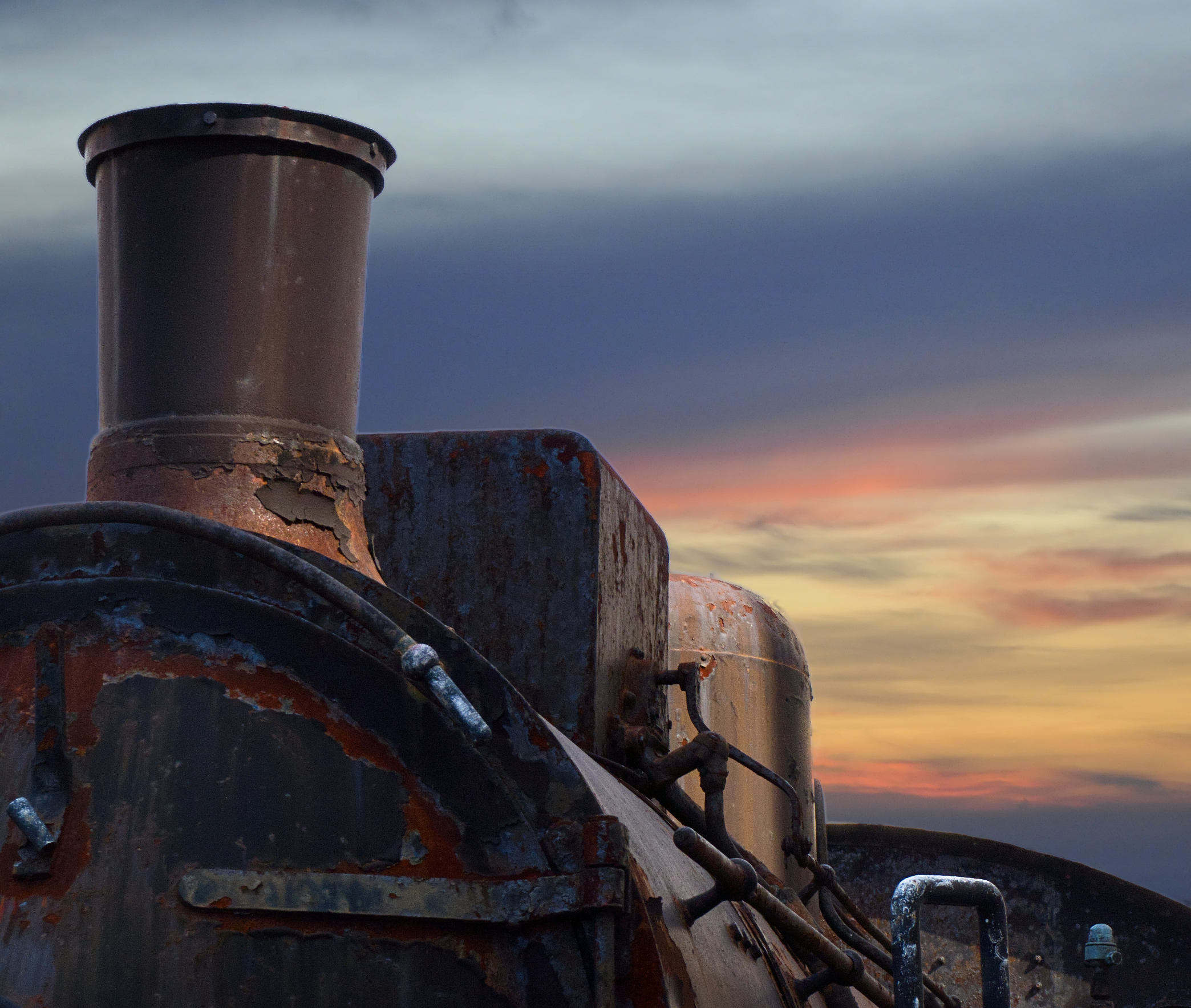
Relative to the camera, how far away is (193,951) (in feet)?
6.75

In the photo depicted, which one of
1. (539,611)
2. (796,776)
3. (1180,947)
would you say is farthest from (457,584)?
(1180,947)

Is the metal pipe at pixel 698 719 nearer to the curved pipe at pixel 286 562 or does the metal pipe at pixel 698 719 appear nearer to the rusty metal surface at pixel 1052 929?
the curved pipe at pixel 286 562

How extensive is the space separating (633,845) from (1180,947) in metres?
5.88

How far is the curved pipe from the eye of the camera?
7.04 feet

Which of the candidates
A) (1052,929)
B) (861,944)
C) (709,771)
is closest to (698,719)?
(709,771)

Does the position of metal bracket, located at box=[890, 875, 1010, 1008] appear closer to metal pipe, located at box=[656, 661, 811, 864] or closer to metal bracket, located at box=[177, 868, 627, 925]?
metal bracket, located at box=[177, 868, 627, 925]

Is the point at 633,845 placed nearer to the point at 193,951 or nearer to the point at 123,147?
the point at 193,951

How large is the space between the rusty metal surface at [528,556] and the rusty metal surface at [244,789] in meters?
1.14

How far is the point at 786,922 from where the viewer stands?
2.63 meters

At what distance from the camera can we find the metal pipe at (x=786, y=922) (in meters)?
2.24

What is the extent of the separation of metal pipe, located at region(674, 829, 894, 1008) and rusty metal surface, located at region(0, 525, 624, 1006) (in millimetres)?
205

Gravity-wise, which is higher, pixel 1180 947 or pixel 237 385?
pixel 237 385

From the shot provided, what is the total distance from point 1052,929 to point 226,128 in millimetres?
6324

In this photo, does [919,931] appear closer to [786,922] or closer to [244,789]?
[786,922]
